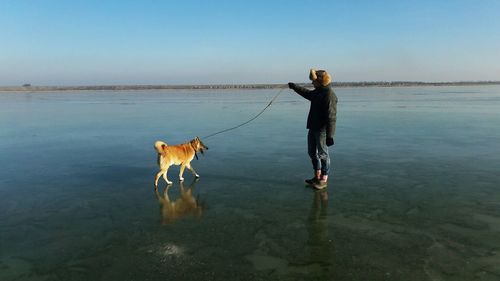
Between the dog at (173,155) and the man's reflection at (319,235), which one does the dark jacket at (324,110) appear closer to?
the man's reflection at (319,235)

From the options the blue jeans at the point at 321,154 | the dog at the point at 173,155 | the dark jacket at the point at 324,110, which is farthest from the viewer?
the dog at the point at 173,155

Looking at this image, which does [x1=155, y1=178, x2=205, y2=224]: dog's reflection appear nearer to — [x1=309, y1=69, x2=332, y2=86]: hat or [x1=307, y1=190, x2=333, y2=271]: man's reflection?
[x1=307, y1=190, x2=333, y2=271]: man's reflection

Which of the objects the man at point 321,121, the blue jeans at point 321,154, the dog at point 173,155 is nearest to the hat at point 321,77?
the man at point 321,121

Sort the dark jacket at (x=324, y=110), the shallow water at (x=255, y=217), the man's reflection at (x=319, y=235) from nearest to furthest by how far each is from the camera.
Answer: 1. the shallow water at (x=255, y=217)
2. the man's reflection at (x=319, y=235)
3. the dark jacket at (x=324, y=110)

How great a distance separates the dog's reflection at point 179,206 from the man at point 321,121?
85.0 inches

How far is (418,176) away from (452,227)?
2.81 meters

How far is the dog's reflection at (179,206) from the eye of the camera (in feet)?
19.5

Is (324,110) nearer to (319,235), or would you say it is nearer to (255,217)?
(255,217)

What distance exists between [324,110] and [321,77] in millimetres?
598

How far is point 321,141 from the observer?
7.36 meters

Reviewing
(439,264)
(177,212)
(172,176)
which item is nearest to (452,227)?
(439,264)

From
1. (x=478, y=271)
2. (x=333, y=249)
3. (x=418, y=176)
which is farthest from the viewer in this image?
(x=418, y=176)

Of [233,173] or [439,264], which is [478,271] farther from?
[233,173]

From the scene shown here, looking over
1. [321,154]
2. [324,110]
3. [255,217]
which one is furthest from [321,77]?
[255,217]
